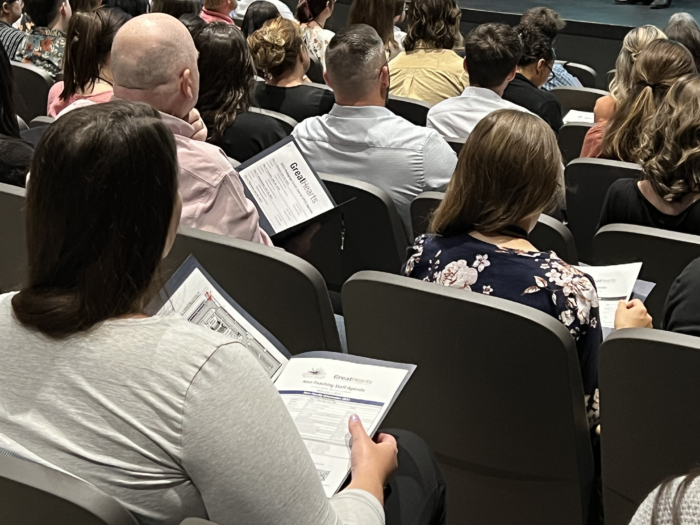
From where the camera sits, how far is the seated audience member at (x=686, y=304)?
173 centimetres

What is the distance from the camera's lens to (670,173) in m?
2.46

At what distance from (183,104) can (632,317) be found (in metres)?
1.34

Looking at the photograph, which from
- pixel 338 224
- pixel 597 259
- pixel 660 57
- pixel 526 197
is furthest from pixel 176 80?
pixel 660 57

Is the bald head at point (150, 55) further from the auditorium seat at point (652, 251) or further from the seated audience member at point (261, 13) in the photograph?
the seated audience member at point (261, 13)

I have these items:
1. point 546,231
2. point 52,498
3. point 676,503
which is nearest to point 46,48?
point 546,231

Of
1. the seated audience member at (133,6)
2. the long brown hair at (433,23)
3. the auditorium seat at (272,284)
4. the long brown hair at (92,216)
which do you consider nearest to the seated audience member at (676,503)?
the long brown hair at (92,216)

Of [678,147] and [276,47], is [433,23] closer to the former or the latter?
[276,47]

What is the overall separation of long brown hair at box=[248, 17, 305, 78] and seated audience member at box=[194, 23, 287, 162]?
24.2 inches

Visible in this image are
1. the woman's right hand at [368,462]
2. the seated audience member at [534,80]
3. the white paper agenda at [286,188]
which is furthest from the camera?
the seated audience member at [534,80]

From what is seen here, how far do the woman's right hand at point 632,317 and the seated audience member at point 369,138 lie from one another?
106 cm

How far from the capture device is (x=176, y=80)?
243cm

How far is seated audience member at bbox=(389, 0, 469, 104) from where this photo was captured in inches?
169

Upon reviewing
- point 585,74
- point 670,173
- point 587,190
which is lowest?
point 585,74

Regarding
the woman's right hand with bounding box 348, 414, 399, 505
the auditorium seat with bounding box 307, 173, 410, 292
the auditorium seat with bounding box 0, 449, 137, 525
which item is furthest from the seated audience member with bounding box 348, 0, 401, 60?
the auditorium seat with bounding box 0, 449, 137, 525
